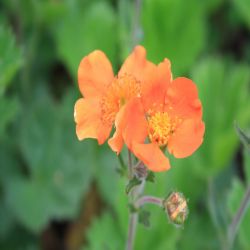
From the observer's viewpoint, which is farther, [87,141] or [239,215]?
[87,141]

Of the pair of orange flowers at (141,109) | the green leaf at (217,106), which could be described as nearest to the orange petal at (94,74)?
the pair of orange flowers at (141,109)

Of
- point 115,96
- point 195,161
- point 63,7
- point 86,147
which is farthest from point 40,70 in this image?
point 115,96

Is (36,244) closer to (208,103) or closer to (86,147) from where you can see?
(86,147)

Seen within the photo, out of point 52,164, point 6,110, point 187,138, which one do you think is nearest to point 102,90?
point 187,138

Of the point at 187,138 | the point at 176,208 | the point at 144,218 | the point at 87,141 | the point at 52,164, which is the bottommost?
the point at 52,164

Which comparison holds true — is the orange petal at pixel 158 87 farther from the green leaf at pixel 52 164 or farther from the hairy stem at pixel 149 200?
the green leaf at pixel 52 164

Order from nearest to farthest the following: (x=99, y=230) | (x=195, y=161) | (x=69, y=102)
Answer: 1. (x=99, y=230)
2. (x=195, y=161)
3. (x=69, y=102)

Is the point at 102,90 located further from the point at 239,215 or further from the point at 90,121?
the point at 239,215
